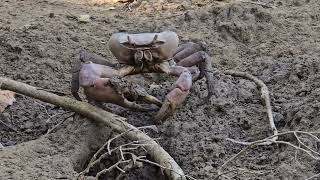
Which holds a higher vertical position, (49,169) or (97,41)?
(49,169)

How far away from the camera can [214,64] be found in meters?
5.84

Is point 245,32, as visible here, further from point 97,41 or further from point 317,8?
point 97,41

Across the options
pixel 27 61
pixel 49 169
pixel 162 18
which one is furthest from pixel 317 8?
pixel 49 169

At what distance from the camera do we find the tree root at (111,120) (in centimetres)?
366

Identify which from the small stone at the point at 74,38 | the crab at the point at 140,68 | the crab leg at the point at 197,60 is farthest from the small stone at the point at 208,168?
the small stone at the point at 74,38

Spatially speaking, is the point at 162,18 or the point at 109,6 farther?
the point at 109,6

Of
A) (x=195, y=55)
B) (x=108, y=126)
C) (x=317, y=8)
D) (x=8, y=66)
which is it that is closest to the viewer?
(x=108, y=126)

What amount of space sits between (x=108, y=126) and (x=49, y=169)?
0.54 m

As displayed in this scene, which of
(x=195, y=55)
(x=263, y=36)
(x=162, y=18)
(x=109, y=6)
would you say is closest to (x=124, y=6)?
(x=109, y=6)

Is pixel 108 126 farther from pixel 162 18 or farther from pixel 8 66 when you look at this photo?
pixel 162 18

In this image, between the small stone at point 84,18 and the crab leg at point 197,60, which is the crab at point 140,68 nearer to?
the crab leg at point 197,60

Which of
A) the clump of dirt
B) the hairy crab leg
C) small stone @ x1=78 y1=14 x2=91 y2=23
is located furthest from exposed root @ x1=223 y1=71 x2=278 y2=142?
small stone @ x1=78 y1=14 x2=91 y2=23

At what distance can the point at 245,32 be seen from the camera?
6352 millimetres

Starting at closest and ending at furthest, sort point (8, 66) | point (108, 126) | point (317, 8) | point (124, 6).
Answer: point (108, 126) < point (8, 66) < point (317, 8) < point (124, 6)
